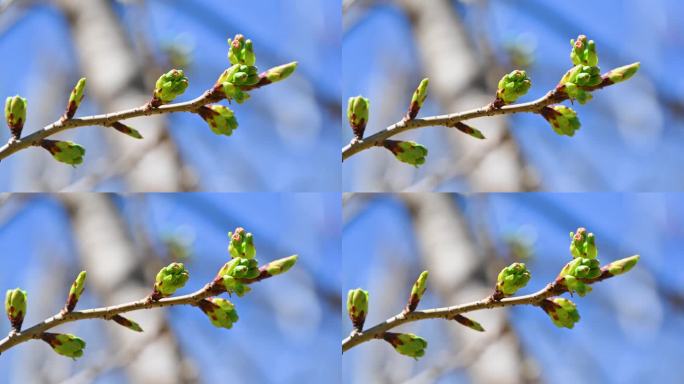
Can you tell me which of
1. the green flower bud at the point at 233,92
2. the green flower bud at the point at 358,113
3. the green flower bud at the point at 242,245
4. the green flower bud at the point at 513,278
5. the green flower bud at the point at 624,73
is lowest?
the green flower bud at the point at 513,278

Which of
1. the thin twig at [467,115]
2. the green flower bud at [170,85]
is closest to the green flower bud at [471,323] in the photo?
the thin twig at [467,115]

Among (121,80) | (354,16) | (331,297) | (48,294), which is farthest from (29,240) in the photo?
(354,16)

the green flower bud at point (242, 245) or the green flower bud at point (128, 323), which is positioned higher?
the green flower bud at point (242, 245)

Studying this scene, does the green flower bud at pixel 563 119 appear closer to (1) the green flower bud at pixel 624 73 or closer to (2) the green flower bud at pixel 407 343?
(1) the green flower bud at pixel 624 73

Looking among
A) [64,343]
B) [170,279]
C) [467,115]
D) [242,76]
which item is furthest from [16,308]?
[467,115]

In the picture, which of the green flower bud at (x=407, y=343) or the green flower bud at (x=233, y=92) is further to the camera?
the green flower bud at (x=407, y=343)
